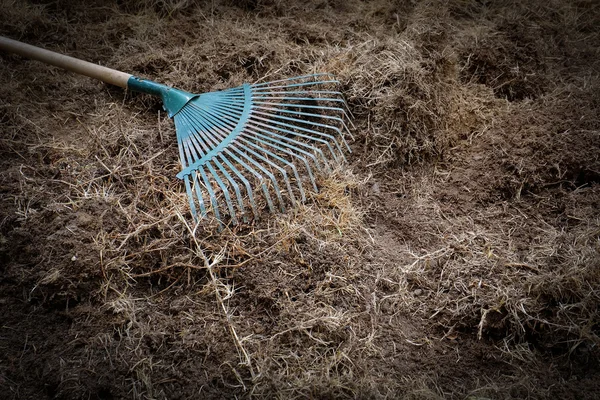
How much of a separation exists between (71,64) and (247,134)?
0.98 meters

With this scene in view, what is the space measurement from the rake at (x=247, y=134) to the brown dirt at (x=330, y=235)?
9 cm

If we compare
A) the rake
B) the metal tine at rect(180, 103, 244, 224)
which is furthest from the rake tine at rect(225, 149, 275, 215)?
the metal tine at rect(180, 103, 244, 224)

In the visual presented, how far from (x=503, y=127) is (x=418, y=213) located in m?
0.66

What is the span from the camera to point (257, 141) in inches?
95.7

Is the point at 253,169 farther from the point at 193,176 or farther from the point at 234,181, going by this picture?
the point at 193,176

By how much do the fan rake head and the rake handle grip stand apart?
38cm

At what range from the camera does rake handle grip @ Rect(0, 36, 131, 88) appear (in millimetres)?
2643

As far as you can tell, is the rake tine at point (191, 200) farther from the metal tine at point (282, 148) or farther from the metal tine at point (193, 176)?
the metal tine at point (282, 148)

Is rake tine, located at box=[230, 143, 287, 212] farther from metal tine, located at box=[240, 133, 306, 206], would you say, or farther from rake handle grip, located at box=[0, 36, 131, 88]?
rake handle grip, located at box=[0, 36, 131, 88]

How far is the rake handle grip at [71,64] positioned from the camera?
2.64m

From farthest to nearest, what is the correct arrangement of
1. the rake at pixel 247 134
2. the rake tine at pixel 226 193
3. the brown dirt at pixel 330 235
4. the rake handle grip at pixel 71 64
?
the rake handle grip at pixel 71 64, the rake at pixel 247 134, the rake tine at pixel 226 193, the brown dirt at pixel 330 235

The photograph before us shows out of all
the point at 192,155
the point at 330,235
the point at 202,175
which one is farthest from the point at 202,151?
the point at 330,235

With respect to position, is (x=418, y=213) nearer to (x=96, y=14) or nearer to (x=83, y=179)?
(x=83, y=179)

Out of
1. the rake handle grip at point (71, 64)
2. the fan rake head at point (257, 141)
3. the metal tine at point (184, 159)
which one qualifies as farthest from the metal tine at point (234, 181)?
the rake handle grip at point (71, 64)
